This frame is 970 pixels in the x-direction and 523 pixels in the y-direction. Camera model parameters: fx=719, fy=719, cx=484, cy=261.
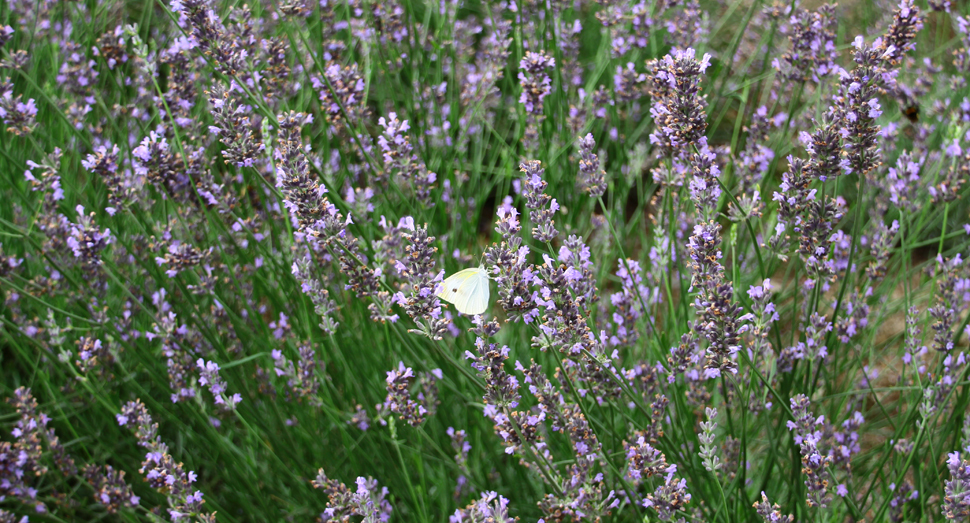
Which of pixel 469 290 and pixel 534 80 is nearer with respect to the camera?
pixel 469 290

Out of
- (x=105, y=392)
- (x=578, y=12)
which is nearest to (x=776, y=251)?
→ (x=105, y=392)

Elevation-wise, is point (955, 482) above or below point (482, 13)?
below

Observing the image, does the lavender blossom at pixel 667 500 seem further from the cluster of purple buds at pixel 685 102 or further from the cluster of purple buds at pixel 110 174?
the cluster of purple buds at pixel 110 174

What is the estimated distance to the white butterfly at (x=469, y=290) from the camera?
→ 175 cm

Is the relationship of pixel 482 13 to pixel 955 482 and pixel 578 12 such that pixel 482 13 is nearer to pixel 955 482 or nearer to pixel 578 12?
pixel 578 12

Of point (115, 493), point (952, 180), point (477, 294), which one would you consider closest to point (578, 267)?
point (477, 294)

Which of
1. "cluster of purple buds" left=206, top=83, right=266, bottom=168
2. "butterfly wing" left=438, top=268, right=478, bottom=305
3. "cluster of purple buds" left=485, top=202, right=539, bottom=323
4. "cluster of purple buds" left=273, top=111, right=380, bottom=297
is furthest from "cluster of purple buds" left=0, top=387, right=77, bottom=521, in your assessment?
"cluster of purple buds" left=485, top=202, right=539, bottom=323

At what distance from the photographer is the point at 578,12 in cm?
427

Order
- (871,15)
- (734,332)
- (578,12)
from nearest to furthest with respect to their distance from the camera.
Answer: (734,332)
(578,12)
(871,15)

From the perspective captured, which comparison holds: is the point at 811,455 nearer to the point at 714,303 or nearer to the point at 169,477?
the point at 714,303

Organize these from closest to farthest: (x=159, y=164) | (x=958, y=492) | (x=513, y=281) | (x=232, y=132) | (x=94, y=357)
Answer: (x=513, y=281) → (x=958, y=492) → (x=232, y=132) → (x=159, y=164) → (x=94, y=357)

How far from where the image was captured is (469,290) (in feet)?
5.92

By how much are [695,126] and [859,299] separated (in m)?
1.09

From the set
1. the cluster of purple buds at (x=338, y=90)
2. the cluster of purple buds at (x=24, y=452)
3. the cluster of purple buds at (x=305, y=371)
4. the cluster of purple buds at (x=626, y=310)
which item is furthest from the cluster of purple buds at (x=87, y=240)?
the cluster of purple buds at (x=626, y=310)
